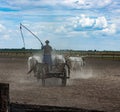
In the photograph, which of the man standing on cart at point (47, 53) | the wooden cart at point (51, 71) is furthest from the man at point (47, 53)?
the wooden cart at point (51, 71)

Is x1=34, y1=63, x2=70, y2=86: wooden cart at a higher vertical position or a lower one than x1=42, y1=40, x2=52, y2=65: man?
lower

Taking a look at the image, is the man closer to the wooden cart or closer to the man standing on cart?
the man standing on cart

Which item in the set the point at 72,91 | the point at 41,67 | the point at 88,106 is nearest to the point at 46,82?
→ the point at 41,67

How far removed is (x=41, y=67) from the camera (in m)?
22.8

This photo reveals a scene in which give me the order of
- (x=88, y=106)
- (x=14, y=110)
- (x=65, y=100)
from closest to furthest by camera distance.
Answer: (x=14, y=110), (x=88, y=106), (x=65, y=100)

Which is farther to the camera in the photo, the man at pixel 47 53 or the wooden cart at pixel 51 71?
the man at pixel 47 53

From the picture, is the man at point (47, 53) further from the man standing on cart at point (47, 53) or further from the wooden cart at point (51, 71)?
the wooden cart at point (51, 71)

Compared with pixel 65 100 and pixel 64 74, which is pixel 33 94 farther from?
pixel 64 74

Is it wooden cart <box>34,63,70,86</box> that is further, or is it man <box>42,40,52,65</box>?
man <box>42,40,52,65</box>

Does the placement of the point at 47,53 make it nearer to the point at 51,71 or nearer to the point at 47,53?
the point at 47,53

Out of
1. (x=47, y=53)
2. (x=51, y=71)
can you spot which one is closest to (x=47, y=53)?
(x=47, y=53)

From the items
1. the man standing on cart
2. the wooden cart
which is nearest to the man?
the man standing on cart

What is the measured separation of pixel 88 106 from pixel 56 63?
9.32 meters

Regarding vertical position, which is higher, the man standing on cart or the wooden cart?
the man standing on cart
